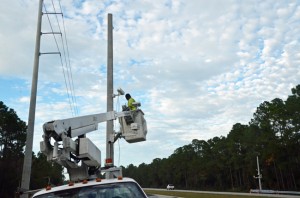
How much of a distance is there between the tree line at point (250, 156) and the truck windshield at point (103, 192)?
38.1 metres

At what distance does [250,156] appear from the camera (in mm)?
77625

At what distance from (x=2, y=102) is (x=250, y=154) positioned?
50.2m

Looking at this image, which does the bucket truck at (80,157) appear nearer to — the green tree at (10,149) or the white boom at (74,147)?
the white boom at (74,147)

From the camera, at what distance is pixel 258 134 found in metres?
76.9

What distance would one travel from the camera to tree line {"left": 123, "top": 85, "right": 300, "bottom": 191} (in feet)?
211

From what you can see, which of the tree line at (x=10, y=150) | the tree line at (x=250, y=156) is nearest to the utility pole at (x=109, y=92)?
the tree line at (x=250, y=156)

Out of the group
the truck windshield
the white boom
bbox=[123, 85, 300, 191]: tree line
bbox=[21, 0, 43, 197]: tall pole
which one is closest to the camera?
the truck windshield

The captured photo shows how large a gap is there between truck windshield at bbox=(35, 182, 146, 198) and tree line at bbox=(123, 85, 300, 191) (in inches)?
1500

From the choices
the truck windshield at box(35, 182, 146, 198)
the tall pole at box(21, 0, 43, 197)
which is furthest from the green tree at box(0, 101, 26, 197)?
the truck windshield at box(35, 182, 146, 198)

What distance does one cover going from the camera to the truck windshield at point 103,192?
17.0 ft

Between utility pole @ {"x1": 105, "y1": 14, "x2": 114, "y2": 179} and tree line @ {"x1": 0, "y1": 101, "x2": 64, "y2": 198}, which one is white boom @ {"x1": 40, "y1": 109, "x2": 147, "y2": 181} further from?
tree line @ {"x1": 0, "y1": 101, "x2": 64, "y2": 198}

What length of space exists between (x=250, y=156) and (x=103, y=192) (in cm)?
7633

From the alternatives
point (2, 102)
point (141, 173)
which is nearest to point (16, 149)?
point (2, 102)

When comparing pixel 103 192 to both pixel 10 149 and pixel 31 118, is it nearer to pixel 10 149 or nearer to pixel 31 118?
pixel 31 118
